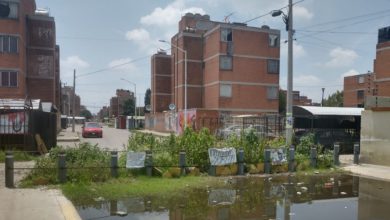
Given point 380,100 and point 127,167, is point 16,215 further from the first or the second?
point 380,100

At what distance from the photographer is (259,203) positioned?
10.1 metres

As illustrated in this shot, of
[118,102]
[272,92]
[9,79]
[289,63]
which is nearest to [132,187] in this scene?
[289,63]

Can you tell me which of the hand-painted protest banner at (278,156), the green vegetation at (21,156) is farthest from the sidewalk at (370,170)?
the green vegetation at (21,156)

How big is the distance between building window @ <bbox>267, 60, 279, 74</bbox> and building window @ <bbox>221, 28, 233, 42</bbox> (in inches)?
243

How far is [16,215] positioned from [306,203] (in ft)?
22.3

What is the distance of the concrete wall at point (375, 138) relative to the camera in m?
18.1

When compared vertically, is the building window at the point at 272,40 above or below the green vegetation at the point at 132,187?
above

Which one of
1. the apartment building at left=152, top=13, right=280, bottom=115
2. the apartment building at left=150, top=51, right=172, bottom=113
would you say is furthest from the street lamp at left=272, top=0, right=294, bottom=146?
the apartment building at left=150, top=51, right=172, bottom=113

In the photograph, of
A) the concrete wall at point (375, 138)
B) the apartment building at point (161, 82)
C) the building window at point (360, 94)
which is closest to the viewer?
the concrete wall at point (375, 138)

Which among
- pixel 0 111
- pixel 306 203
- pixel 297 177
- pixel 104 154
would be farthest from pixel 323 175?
pixel 0 111

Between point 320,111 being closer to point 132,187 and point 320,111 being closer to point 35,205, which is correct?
point 132,187

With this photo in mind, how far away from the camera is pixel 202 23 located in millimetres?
63719

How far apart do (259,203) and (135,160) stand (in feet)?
15.9

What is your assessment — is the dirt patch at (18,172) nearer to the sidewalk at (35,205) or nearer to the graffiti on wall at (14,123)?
the sidewalk at (35,205)
